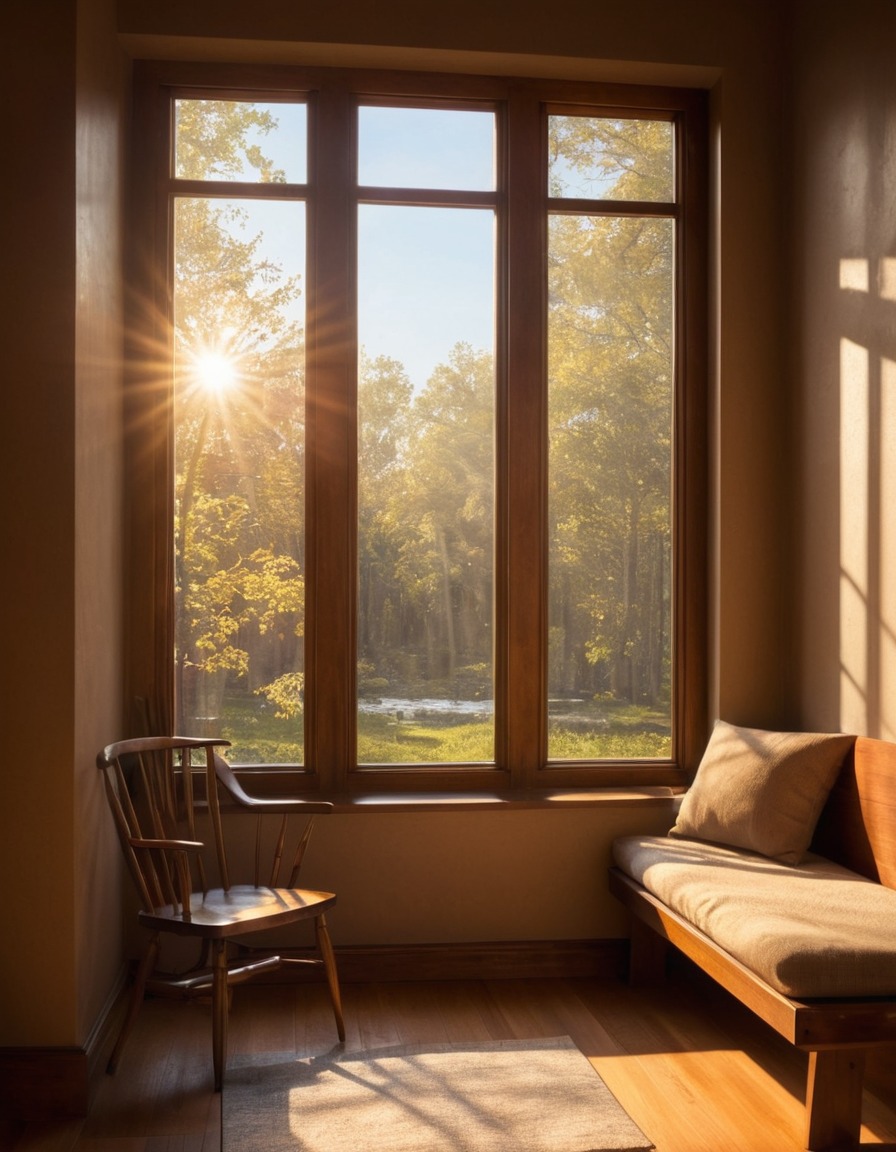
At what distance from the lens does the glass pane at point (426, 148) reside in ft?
14.2

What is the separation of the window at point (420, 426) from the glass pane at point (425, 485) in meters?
0.01

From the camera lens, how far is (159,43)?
4.06m

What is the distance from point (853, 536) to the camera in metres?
3.79

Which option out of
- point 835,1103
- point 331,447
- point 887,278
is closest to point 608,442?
point 331,447

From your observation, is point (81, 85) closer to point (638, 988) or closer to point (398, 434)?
point (398, 434)

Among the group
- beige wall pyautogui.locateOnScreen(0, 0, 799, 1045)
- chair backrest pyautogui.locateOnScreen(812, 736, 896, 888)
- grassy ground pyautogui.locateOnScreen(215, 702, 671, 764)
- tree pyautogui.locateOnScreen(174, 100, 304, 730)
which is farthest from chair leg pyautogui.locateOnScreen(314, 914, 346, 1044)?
chair backrest pyautogui.locateOnScreen(812, 736, 896, 888)

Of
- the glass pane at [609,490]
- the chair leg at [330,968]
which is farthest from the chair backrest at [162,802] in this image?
the glass pane at [609,490]

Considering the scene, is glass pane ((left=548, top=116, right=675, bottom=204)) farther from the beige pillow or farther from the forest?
the beige pillow

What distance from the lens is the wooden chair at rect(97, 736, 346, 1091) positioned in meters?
3.18

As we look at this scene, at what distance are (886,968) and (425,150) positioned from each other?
10.8ft

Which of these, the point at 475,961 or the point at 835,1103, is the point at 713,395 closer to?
the point at 475,961

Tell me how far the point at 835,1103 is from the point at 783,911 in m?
0.47

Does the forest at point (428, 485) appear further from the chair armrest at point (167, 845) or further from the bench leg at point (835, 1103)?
the bench leg at point (835, 1103)

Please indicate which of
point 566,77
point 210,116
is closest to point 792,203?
point 566,77
